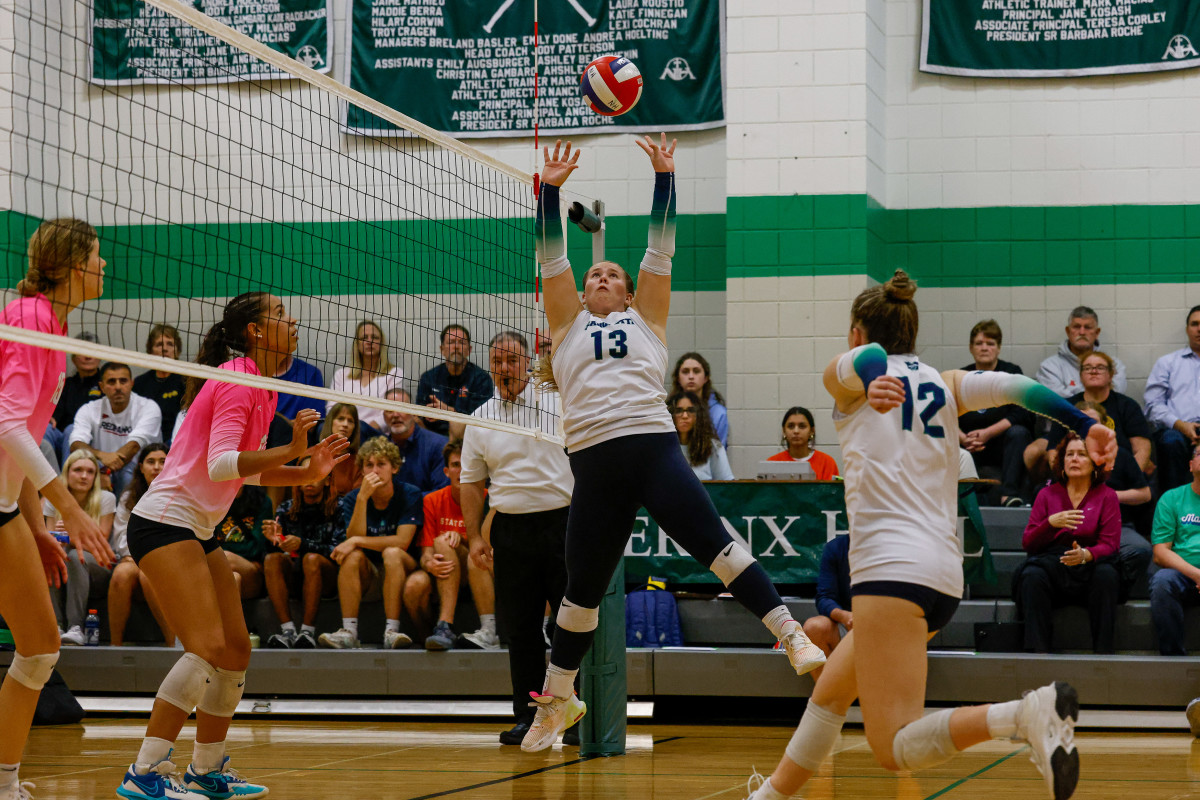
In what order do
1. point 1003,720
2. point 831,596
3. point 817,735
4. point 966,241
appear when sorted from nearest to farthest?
1. point 1003,720
2. point 817,735
3. point 831,596
4. point 966,241

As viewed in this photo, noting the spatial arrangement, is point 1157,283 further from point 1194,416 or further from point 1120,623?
point 1120,623

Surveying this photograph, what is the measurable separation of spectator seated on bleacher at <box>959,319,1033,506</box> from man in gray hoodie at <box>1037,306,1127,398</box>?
33 cm

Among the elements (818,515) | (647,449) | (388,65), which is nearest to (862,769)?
(647,449)

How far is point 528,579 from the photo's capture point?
695cm

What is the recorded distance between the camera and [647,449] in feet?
17.3

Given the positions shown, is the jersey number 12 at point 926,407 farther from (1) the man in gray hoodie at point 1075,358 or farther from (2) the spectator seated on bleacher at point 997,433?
(1) the man in gray hoodie at point 1075,358

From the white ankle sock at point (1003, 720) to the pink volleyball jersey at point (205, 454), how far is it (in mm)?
2821

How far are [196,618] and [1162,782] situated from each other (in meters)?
4.06

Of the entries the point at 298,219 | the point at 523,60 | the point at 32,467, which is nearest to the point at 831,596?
the point at 32,467

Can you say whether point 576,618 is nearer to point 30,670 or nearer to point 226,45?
point 30,670

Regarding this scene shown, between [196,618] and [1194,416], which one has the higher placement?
[1194,416]

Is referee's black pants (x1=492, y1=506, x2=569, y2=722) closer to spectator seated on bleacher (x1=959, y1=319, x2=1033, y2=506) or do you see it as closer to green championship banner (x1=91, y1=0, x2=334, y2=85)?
spectator seated on bleacher (x1=959, y1=319, x2=1033, y2=506)

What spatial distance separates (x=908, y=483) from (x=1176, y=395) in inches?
307

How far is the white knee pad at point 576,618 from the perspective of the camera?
213 inches
